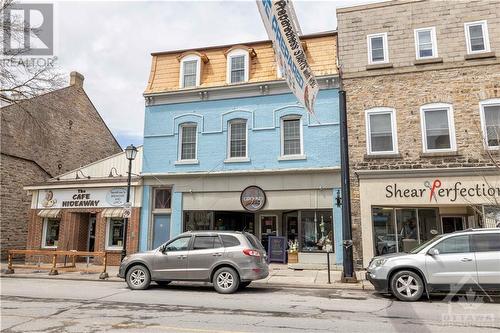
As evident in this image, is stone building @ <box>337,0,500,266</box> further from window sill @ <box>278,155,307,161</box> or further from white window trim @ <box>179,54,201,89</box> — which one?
white window trim @ <box>179,54,201,89</box>

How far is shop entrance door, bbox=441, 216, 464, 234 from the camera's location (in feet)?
51.6

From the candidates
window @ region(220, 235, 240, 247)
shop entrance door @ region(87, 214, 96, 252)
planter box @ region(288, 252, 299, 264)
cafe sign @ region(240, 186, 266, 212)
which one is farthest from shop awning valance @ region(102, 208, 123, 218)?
window @ region(220, 235, 240, 247)

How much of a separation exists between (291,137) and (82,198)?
10628 millimetres

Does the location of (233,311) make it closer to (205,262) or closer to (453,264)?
(205,262)

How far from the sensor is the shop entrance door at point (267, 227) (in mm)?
17281

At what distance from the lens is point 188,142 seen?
1786 cm

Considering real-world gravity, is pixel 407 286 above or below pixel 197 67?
below

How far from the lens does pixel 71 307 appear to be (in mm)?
8352

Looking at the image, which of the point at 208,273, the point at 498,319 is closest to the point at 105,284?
the point at 208,273

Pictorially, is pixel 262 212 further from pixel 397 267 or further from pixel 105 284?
pixel 397 267

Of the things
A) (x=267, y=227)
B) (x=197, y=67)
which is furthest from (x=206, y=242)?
(x=197, y=67)

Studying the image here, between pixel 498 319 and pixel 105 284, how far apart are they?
10853 mm

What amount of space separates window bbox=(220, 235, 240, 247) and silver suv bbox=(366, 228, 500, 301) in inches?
149

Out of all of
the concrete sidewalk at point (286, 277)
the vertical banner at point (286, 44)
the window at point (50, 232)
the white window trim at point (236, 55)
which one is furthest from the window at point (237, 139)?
the window at point (50, 232)
